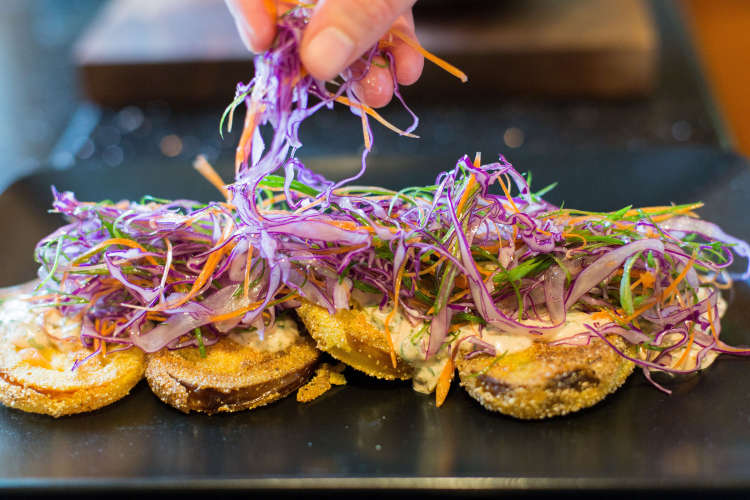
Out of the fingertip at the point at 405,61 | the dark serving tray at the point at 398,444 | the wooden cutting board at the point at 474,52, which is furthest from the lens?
the wooden cutting board at the point at 474,52

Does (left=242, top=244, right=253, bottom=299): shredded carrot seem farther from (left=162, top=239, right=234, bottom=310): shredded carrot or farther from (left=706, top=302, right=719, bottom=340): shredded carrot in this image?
(left=706, top=302, right=719, bottom=340): shredded carrot

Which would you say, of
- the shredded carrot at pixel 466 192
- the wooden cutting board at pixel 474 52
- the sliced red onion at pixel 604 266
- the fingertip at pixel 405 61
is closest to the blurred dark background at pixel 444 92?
the wooden cutting board at pixel 474 52

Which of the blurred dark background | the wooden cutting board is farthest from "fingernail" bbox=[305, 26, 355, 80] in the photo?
the wooden cutting board

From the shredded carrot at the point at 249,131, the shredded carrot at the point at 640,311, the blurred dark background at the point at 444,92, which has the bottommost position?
the blurred dark background at the point at 444,92

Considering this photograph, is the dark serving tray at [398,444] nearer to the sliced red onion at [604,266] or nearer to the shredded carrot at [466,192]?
the sliced red onion at [604,266]

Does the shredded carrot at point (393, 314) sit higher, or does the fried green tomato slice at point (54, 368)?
the shredded carrot at point (393, 314)

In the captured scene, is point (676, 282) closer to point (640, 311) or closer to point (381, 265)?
point (640, 311)
